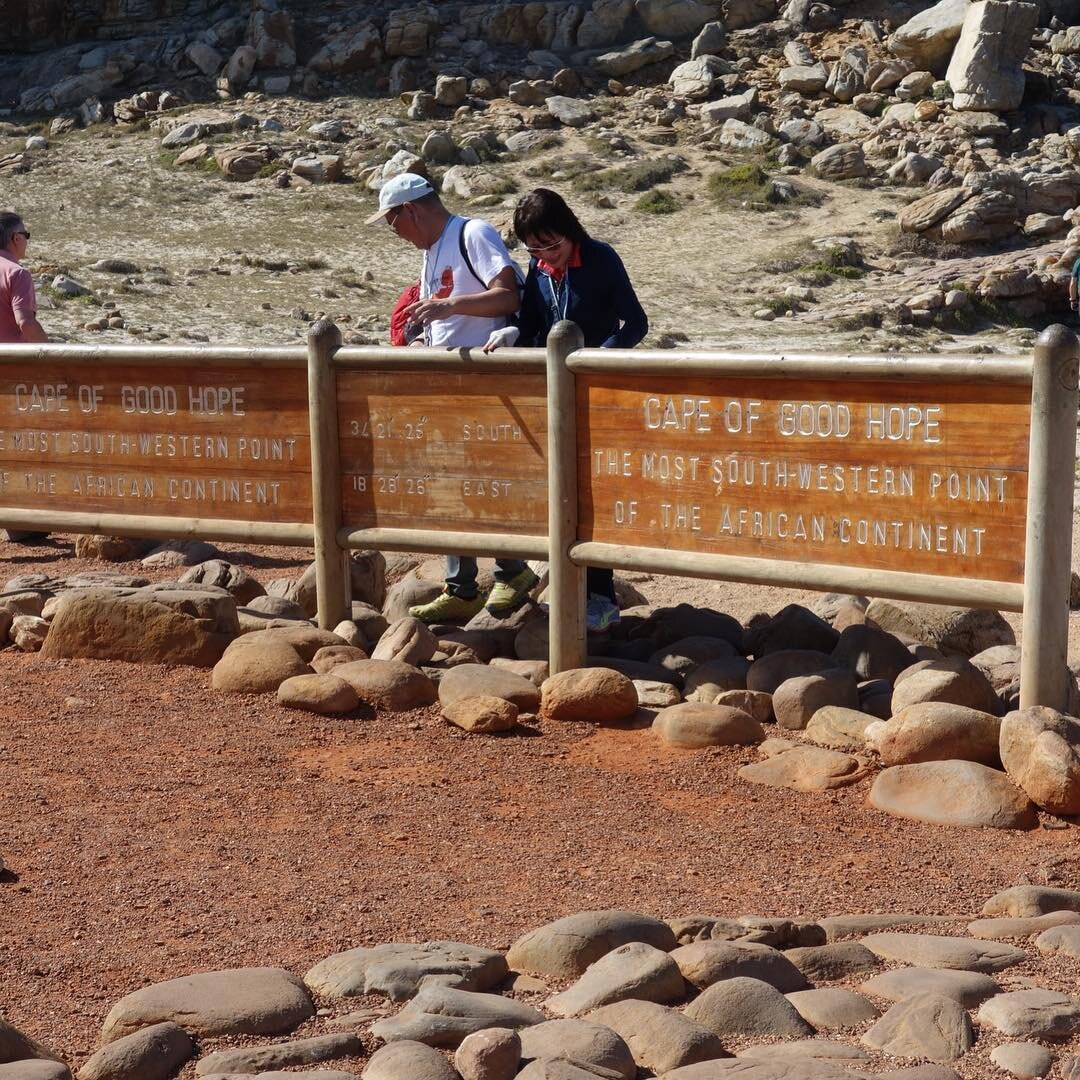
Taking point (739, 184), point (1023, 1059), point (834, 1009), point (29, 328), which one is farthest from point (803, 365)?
point (739, 184)

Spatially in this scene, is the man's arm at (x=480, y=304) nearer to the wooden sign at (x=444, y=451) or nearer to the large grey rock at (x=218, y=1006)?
the wooden sign at (x=444, y=451)

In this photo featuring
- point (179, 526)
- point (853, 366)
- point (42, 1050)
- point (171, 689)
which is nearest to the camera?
point (42, 1050)

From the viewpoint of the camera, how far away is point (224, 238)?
2864cm

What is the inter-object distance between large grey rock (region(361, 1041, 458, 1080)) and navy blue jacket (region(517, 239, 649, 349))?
13.3 ft

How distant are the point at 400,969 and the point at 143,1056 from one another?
609 mm

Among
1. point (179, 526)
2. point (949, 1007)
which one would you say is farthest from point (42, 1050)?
point (179, 526)

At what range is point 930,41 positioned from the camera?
122 ft

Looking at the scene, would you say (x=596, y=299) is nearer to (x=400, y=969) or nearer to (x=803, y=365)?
(x=803, y=365)

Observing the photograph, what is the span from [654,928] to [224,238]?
26352mm

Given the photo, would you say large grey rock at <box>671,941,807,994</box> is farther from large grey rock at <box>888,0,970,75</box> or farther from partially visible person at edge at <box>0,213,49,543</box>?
large grey rock at <box>888,0,970,75</box>

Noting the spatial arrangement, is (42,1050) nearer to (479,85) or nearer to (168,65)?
(479,85)

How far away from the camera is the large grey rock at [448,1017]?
3150 mm

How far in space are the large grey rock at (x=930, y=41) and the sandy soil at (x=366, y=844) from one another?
3479 cm

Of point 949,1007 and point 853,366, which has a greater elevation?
point 853,366
